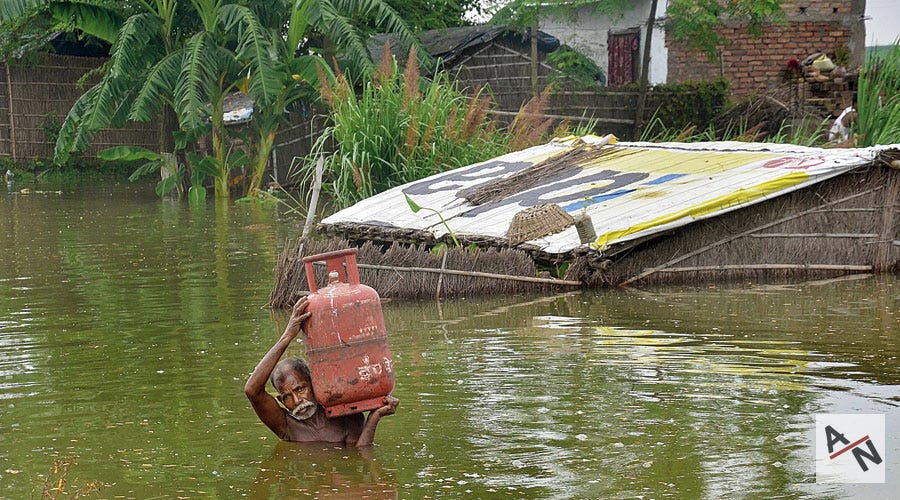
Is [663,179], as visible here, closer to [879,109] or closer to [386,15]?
[879,109]

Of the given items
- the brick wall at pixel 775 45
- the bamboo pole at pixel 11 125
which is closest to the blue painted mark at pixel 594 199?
the brick wall at pixel 775 45

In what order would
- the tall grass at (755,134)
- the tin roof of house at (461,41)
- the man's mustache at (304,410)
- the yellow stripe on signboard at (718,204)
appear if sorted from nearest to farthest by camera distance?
the man's mustache at (304,410), the yellow stripe on signboard at (718,204), the tall grass at (755,134), the tin roof of house at (461,41)

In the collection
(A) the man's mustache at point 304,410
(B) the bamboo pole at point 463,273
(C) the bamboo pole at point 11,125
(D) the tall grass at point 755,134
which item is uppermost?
(C) the bamboo pole at point 11,125

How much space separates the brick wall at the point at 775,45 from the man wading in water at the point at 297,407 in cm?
1608

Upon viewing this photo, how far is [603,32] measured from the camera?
78.2 ft

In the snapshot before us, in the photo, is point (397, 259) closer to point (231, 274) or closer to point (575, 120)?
point (231, 274)

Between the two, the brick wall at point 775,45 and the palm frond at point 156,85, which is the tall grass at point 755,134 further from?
the palm frond at point 156,85

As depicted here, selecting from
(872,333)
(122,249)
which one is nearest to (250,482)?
(872,333)

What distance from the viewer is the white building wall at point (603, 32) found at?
72.6 ft

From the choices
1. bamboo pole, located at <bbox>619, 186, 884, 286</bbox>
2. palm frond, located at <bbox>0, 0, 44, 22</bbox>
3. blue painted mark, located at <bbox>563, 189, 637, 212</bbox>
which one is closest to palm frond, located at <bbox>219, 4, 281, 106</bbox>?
palm frond, located at <bbox>0, 0, 44, 22</bbox>

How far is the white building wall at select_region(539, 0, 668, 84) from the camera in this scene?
72.6 feet

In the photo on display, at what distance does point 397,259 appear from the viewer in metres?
A: 10.4

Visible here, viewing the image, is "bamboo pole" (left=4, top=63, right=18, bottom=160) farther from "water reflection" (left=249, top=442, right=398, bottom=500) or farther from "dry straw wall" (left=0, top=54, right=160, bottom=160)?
"water reflection" (left=249, top=442, right=398, bottom=500)

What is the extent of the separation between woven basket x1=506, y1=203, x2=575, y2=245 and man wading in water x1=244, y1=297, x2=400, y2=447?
4.75m
